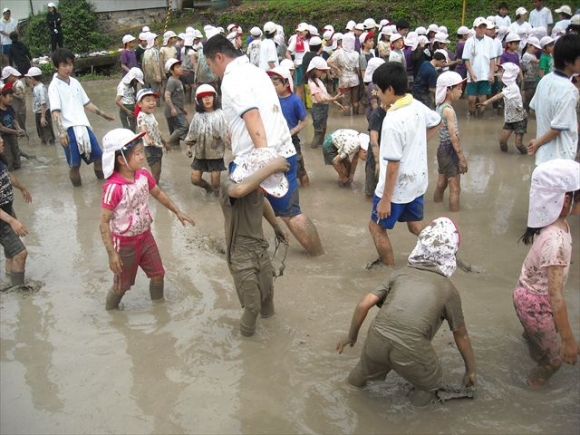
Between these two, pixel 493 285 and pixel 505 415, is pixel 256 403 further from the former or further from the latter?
pixel 493 285

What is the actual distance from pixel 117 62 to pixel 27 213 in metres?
13.4

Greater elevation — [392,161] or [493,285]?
[392,161]

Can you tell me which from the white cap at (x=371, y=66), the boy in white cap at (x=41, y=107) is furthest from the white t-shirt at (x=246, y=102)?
the boy in white cap at (x=41, y=107)

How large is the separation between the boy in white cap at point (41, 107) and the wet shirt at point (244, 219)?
8161mm

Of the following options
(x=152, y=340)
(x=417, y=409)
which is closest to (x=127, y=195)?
(x=152, y=340)

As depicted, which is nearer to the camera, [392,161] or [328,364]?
[328,364]

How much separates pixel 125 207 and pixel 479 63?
939 centimetres

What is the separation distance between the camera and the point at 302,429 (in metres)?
3.89

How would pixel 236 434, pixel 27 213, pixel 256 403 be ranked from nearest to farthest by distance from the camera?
pixel 236 434 → pixel 256 403 → pixel 27 213

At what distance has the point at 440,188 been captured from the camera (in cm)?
777

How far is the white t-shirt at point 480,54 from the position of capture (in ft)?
40.7

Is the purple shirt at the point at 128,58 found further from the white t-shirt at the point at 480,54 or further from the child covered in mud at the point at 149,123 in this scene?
the white t-shirt at the point at 480,54

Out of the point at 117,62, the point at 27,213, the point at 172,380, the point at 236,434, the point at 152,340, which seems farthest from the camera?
the point at 117,62

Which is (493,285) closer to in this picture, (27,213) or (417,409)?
(417,409)
